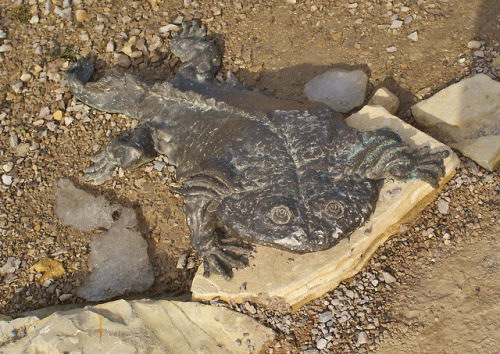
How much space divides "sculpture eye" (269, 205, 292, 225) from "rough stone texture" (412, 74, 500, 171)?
2.00m

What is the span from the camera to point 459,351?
3.60 meters

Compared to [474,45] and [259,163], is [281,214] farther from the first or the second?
[474,45]

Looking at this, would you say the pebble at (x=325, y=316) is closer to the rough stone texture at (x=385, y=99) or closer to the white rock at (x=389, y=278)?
the white rock at (x=389, y=278)

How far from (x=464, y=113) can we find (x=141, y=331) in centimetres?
364

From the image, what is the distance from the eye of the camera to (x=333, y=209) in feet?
12.3

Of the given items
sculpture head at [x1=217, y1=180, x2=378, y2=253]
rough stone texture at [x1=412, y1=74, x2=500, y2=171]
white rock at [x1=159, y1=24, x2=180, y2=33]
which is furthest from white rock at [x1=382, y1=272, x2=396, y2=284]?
white rock at [x1=159, y1=24, x2=180, y2=33]

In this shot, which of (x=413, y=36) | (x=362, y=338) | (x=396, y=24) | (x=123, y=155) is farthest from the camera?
(x=396, y=24)

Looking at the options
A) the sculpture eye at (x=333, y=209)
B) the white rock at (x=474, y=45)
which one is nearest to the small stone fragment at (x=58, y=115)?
the sculpture eye at (x=333, y=209)

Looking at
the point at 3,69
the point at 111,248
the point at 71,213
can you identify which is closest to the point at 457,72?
the point at 111,248

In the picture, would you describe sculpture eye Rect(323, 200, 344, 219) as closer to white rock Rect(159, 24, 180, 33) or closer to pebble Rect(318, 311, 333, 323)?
pebble Rect(318, 311, 333, 323)

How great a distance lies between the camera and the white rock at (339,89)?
5457mm

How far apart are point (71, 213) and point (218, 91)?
6.83 ft

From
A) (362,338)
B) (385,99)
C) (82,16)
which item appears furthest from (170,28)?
(362,338)

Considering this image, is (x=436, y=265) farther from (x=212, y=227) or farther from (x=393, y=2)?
(x=393, y=2)
